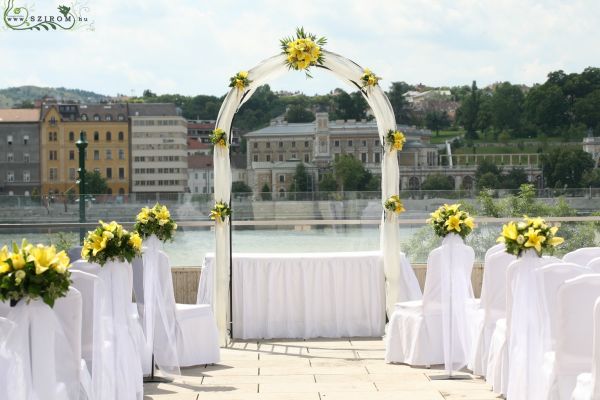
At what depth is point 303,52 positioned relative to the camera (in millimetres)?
7746

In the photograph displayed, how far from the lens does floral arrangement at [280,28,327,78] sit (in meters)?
7.74

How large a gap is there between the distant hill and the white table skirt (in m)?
132

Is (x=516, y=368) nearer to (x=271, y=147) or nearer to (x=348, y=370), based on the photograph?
(x=348, y=370)

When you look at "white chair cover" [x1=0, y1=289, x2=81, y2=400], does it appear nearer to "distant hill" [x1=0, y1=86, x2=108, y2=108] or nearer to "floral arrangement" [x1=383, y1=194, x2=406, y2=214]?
"floral arrangement" [x1=383, y1=194, x2=406, y2=214]

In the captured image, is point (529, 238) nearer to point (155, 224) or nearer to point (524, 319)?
point (524, 319)

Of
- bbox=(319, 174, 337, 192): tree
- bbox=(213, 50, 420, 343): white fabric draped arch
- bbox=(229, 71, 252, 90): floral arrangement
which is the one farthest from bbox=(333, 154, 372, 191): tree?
bbox=(229, 71, 252, 90): floral arrangement

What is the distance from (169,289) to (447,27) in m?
111

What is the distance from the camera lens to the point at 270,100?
128000 mm

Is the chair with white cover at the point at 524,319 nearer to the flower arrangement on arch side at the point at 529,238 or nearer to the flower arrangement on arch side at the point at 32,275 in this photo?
the flower arrangement on arch side at the point at 529,238

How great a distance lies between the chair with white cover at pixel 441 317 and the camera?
248 inches

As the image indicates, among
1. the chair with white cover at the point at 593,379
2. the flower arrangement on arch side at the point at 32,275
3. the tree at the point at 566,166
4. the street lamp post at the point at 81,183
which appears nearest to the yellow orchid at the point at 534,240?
the chair with white cover at the point at 593,379

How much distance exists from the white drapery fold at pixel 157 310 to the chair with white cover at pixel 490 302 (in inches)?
73.9

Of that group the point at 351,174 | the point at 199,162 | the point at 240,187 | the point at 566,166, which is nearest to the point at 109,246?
the point at 566,166

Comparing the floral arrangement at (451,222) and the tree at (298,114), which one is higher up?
the tree at (298,114)
